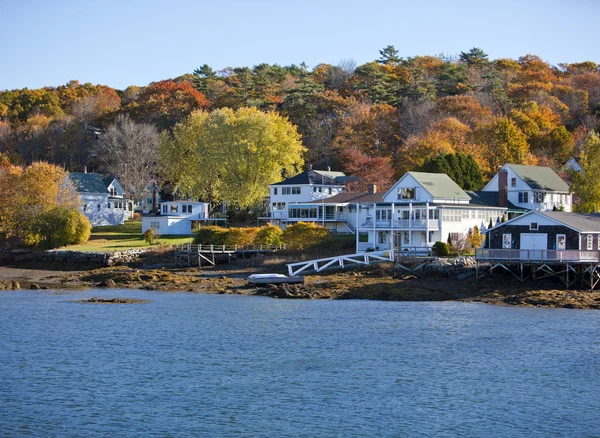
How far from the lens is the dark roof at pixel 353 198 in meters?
83.4

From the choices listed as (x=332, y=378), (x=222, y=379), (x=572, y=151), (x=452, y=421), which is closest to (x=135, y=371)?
(x=222, y=379)

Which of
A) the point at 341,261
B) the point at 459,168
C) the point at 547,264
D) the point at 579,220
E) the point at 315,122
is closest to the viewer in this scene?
the point at 547,264

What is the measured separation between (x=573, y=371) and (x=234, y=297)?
98.3ft

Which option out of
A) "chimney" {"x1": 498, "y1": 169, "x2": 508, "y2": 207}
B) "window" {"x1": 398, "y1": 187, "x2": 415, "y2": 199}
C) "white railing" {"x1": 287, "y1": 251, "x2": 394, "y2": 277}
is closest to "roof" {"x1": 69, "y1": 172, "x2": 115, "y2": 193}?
"white railing" {"x1": 287, "y1": 251, "x2": 394, "y2": 277}

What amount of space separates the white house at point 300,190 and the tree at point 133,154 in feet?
81.1

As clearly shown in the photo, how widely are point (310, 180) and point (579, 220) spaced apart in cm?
3924

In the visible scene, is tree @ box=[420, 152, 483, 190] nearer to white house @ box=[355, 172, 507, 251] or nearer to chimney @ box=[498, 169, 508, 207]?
chimney @ box=[498, 169, 508, 207]

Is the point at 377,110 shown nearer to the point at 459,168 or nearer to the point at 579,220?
the point at 459,168

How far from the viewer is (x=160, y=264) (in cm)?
7794

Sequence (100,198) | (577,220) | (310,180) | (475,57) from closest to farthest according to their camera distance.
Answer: (577,220) → (310,180) → (100,198) → (475,57)

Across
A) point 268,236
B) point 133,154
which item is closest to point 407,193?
point 268,236

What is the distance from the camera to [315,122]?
125 meters

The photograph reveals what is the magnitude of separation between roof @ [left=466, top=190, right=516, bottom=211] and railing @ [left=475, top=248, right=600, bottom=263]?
771 inches

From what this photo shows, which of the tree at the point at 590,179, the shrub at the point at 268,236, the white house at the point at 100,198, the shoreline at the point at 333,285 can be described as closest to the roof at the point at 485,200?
the tree at the point at 590,179
